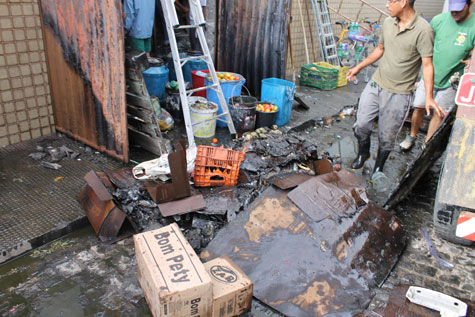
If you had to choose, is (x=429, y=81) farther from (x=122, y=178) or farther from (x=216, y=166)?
(x=122, y=178)

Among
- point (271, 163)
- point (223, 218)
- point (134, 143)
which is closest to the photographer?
point (223, 218)

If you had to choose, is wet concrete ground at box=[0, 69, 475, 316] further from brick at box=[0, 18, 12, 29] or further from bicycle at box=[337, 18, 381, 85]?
bicycle at box=[337, 18, 381, 85]

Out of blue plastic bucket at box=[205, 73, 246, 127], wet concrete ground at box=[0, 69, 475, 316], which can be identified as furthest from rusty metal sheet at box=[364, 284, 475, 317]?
blue plastic bucket at box=[205, 73, 246, 127]

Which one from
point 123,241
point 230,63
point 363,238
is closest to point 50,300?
point 123,241

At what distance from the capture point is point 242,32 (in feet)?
23.3

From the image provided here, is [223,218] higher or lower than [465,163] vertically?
lower

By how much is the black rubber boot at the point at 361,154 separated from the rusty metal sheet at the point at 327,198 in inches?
55.6

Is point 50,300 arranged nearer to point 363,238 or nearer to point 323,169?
point 363,238

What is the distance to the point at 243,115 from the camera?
596 centimetres

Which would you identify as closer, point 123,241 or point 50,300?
point 50,300

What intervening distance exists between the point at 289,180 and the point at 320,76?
19.0ft

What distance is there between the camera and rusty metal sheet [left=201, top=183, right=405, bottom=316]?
2.97 metres

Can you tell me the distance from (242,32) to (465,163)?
5.19m

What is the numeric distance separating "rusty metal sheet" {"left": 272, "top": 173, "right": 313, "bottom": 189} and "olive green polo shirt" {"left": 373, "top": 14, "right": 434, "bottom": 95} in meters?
Answer: 1.73
